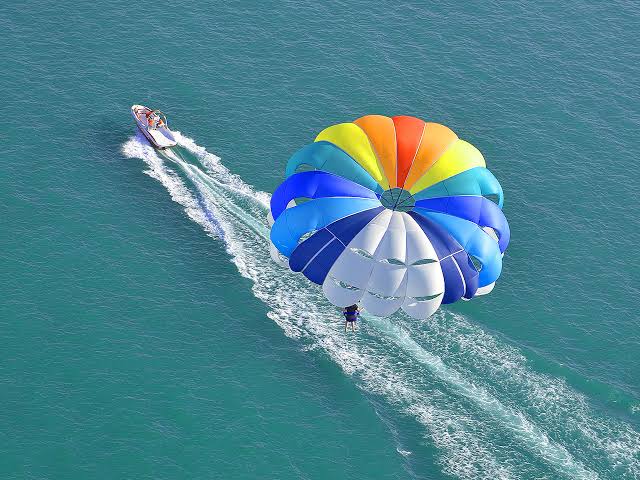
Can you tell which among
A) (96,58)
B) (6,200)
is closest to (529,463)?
(6,200)

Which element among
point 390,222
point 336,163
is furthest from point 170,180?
point 390,222

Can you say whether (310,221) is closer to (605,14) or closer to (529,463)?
(529,463)

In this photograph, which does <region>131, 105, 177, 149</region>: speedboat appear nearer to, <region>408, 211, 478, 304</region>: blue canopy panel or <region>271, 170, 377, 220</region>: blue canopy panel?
<region>271, 170, 377, 220</region>: blue canopy panel

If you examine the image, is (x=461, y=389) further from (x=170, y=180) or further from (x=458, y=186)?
(x=170, y=180)

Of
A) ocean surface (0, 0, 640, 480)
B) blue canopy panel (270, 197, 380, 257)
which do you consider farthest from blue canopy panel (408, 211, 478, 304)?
ocean surface (0, 0, 640, 480)

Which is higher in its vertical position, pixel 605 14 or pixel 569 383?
pixel 605 14
